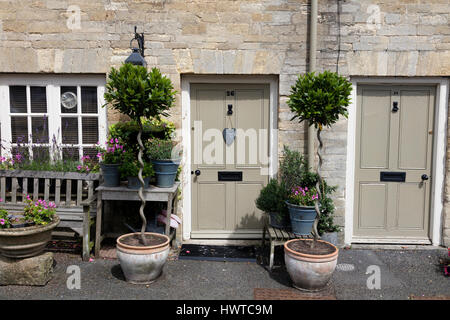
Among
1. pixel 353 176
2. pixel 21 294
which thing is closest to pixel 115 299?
pixel 21 294

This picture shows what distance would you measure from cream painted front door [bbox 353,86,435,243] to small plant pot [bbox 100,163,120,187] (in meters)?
3.38

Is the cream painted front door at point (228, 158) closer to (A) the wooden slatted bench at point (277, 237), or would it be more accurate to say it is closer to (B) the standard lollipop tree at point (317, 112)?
(A) the wooden slatted bench at point (277, 237)

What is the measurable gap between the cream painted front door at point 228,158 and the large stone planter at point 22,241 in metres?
2.18

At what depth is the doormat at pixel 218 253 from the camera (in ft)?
16.8

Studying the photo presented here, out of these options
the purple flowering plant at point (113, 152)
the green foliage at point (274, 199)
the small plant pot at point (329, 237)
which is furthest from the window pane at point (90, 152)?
the small plant pot at point (329, 237)

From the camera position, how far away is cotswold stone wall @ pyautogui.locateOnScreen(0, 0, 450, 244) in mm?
5371

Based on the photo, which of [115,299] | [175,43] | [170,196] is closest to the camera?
[115,299]

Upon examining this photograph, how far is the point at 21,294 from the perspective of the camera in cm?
409

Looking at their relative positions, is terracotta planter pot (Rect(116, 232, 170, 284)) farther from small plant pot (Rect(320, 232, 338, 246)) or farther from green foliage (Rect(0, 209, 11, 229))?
small plant pot (Rect(320, 232, 338, 246))

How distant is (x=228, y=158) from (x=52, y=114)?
2604 millimetres

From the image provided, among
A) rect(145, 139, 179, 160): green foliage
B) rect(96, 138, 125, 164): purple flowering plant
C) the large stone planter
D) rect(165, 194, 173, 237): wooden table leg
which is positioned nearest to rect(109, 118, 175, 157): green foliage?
rect(96, 138, 125, 164): purple flowering plant
